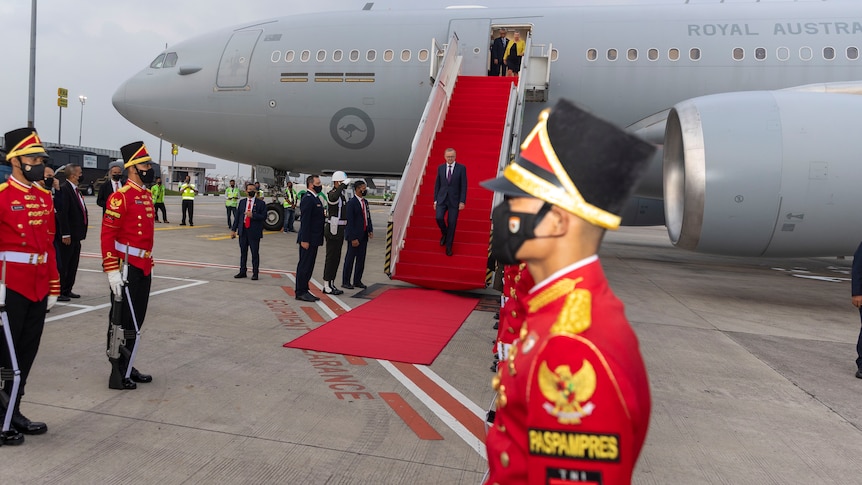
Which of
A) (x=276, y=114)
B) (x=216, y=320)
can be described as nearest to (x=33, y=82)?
(x=276, y=114)

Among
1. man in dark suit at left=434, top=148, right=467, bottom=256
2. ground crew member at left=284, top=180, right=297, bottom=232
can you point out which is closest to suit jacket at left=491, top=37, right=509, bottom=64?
man in dark suit at left=434, top=148, right=467, bottom=256

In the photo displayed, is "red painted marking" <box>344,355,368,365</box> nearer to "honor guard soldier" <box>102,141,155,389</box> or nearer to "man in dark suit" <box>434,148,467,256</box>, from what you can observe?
"honor guard soldier" <box>102,141,155,389</box>

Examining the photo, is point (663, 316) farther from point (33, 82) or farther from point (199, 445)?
point (33, 82)

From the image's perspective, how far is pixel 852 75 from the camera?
10508mm

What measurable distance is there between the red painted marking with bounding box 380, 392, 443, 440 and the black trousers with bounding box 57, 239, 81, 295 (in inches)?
212

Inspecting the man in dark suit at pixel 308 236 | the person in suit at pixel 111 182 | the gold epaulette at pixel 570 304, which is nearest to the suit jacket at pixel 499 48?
the man in dark suit at pixel 308 236

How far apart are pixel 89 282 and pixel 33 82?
558 inches

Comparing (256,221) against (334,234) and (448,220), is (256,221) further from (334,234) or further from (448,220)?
(448,220)

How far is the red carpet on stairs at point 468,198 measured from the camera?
8875 mm

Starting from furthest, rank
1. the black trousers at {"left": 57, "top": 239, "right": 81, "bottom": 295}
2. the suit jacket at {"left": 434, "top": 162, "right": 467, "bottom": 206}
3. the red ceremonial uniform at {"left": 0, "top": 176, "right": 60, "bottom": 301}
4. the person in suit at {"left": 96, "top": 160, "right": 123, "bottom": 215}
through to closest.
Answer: the person in suit at {"left": 96, "top": 160, "right": 123, "bottom": 215}, the suit jacket at {"left": 434, "top": 162, "right": 467, "bottom": 206}, the black trousers at {"left": 57, "top": 239, "right": 81, "bottom": 295}, the red ceremonial uniform at {"left": 0, "top": 176, "right": 60, "bottom": 301}

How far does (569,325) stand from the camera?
4.19 feet

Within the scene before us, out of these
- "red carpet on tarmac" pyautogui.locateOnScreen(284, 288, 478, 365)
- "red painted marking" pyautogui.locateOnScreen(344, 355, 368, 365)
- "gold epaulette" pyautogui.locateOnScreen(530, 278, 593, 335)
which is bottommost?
"red painted marking" pyautogui.locateOnScreen(344, 355, 368, 365)

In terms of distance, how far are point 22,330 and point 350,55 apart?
33.9ft

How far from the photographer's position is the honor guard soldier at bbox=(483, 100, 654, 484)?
4.04ft
